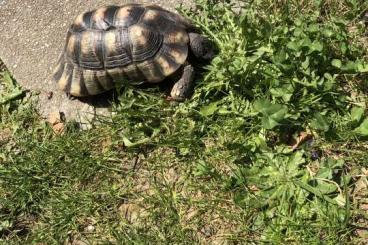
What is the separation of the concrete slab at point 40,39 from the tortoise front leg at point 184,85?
715 millimetres

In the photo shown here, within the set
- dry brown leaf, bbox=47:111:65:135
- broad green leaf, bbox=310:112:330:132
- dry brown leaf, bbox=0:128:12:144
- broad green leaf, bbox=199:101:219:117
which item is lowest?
dry brown leaf, bbox=0:128:12:144

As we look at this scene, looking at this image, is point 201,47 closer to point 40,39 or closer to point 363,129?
point 363,129

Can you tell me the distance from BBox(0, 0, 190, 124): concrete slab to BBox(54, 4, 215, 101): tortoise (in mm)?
442

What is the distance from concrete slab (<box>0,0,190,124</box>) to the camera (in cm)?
411

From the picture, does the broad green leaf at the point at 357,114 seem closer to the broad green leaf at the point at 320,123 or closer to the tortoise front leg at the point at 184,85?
the broad green leaf at the point at 320,123

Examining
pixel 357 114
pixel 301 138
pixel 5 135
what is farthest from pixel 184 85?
pixel 5 135

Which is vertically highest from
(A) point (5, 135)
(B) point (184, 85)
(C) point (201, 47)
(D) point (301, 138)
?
(C) point (201, 47)

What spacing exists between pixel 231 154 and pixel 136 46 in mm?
1059

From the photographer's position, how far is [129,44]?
140 inches

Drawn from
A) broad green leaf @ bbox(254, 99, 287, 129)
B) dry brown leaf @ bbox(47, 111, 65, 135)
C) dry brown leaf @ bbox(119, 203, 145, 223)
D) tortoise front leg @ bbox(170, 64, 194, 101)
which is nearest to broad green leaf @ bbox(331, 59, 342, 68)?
broad green leaf @ bbox(254, 99, 287, 129)

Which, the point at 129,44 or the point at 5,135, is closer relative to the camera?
the point at 129,44

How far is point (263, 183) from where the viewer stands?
3244 mm

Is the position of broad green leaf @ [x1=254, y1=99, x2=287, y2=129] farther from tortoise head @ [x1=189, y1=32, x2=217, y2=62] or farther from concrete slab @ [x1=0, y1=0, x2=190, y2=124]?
concrete slab @ [x1=0, y1=0, x2=190, y2=124]

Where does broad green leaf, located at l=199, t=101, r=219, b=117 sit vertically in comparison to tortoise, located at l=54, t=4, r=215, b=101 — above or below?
below
